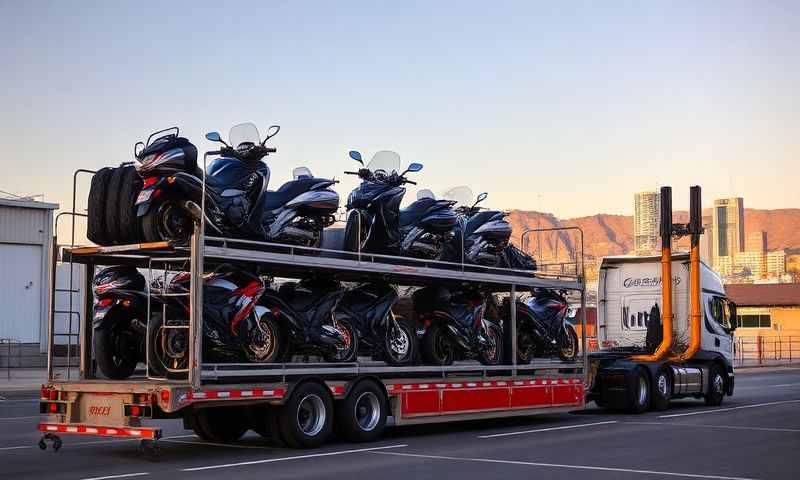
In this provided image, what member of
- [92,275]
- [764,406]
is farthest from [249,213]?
[764,406]

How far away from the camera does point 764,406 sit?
2311 cm

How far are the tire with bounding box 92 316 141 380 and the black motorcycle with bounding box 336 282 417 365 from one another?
3064mm

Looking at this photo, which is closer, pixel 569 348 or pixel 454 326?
pixel 454 326

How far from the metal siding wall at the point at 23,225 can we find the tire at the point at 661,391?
32436 mm

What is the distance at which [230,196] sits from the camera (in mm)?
14305

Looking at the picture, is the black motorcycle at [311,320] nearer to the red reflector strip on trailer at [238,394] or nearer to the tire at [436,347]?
the red reflector strip on trailer at [238,394]

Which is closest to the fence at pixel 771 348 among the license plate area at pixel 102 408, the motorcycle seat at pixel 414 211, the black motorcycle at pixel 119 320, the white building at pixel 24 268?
the white building at pixel 24 268

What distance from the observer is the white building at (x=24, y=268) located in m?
45.5

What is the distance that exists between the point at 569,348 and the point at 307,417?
7.38 m

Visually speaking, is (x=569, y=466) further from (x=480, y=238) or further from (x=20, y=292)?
(x=20, y=292)

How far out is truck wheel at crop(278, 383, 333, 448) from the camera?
14258 millimetres

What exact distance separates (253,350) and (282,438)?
4.21 ft

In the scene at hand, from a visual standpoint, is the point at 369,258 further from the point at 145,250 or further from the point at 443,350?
the point at 145,250

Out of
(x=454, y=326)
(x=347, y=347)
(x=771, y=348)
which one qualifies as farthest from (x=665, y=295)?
(x=771, y=348)
